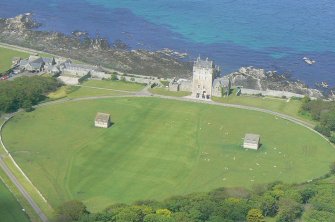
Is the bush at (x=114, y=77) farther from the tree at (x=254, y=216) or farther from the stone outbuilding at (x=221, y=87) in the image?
the tree at (x=254, y=216)

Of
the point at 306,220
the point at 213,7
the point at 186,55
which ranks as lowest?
the point at 306,220

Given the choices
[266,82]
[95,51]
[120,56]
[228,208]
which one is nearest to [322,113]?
[266,82]

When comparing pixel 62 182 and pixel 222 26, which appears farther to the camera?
pixel 222 26

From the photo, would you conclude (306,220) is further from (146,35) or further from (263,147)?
(146,35)

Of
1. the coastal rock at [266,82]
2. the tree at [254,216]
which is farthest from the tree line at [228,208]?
the coastal rock at [266,82]

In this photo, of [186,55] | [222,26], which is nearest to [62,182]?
[186,55]

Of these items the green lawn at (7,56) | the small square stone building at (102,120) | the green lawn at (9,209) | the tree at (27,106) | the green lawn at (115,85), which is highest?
the green lawn at (7,56)

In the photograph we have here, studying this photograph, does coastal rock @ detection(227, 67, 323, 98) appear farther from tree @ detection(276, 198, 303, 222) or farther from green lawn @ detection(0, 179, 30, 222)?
green lawn @ detection(0, 179, 30, 222)
